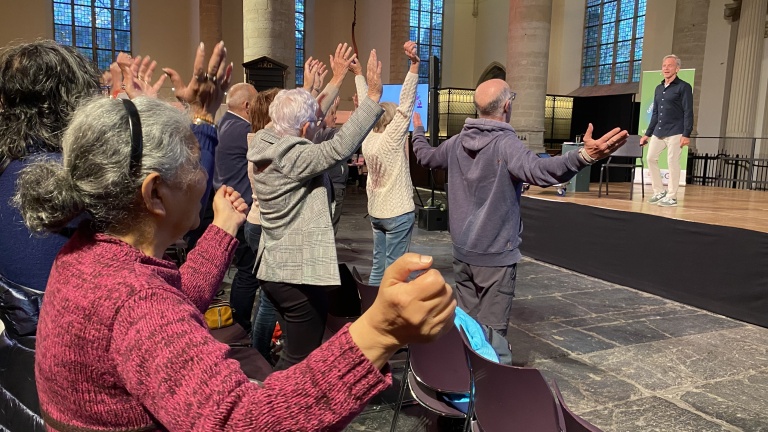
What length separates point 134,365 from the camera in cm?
79

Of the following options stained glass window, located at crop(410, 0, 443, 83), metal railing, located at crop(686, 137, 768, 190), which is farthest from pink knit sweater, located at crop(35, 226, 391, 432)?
stained glass window, located at crop(410, 0, 443, 83)

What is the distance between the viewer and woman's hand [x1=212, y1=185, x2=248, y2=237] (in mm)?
1463

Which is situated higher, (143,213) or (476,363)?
(143,213)

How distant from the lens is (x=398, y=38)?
19.4m

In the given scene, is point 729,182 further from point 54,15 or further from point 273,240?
point 54,15

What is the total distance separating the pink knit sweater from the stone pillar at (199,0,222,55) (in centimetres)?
1887

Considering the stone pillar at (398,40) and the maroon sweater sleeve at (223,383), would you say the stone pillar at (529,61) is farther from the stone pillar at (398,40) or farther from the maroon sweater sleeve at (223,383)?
the maroon sweater sleeve at (223,383)

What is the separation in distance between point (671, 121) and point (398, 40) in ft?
43.2

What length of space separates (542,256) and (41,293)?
659 centimetres

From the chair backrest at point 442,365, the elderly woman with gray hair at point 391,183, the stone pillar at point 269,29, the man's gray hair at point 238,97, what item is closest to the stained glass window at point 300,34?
the stone pillar at point 269,29

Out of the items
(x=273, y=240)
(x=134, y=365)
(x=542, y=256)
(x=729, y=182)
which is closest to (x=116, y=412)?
(x=134, y=365)

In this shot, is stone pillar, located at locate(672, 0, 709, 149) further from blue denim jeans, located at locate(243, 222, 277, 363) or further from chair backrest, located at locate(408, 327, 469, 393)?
chair backrest, located at locate(408, 327, 469, 393)

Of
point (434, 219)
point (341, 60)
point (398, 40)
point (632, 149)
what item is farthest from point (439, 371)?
point (398, 40)

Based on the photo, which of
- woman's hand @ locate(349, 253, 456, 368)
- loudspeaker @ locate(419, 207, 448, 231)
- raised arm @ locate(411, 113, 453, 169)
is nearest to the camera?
woman's hand @ locate(349, 253, 456, 368)
